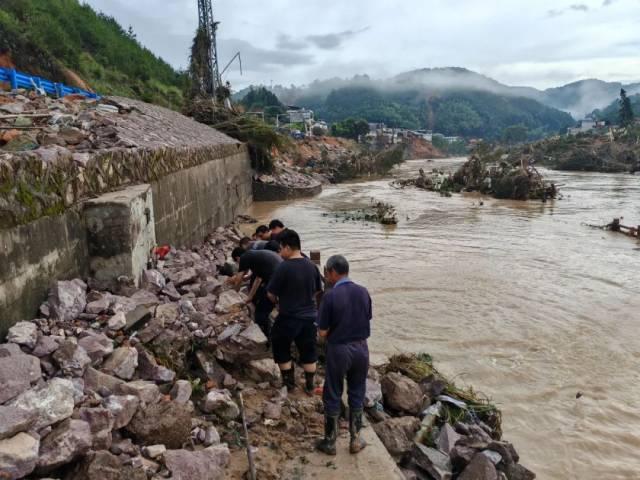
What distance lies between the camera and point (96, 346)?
351 cm

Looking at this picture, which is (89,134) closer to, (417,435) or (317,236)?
(417,435)

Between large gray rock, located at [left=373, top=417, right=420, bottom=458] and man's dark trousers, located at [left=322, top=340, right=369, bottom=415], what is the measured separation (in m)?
0.47

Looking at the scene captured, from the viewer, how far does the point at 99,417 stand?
2775 millimetres

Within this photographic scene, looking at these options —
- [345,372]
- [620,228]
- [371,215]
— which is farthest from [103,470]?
[620,228]

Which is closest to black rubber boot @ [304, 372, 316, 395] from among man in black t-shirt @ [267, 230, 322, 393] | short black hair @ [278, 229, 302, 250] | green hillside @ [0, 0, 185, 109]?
man in black t-shirt @ [267, 230, 322, 393]

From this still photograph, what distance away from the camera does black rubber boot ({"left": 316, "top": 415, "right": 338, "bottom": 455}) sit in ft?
11.3

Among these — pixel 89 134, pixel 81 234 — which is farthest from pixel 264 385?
pixel 89 134

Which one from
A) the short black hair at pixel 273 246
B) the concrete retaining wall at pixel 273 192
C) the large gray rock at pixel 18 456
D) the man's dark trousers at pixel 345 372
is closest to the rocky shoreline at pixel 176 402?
the large gray rock at pixel 18 456

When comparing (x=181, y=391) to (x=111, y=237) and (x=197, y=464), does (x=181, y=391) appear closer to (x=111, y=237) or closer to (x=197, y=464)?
(x=197, y=464)

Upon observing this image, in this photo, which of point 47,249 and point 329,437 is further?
point 47,249

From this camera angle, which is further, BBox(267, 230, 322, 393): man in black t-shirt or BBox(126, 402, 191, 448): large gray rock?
BBox(267, 230, 322, 393): man in black t-shirt

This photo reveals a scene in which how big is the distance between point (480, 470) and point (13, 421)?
122 inches

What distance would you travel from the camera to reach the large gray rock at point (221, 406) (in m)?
3.62

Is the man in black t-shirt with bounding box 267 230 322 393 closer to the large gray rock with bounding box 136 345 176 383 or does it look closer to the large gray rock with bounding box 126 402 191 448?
the large gray rock with bounding box 136 345 176 383
